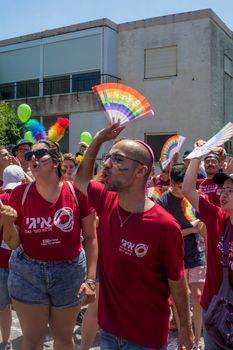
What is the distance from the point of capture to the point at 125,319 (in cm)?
253

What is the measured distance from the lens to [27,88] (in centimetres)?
2103

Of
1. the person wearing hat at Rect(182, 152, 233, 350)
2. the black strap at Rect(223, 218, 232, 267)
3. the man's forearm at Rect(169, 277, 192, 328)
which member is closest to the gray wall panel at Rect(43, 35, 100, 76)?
the person wearing hat at Rect(182, 152, 233, 350)

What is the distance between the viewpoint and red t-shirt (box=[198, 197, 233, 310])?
2924mm

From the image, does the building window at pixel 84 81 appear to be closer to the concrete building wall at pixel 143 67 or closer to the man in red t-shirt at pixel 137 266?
the concrete building wall at pixel 143 67

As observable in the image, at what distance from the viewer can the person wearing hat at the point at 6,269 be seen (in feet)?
13.4

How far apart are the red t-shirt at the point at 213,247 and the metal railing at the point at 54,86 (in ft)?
53.5

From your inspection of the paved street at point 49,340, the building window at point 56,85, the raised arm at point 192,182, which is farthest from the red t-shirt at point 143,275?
the building window at point 56,85

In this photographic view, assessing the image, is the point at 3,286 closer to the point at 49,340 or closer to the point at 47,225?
the point at 49,340

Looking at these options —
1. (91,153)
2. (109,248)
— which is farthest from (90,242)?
(109,248)

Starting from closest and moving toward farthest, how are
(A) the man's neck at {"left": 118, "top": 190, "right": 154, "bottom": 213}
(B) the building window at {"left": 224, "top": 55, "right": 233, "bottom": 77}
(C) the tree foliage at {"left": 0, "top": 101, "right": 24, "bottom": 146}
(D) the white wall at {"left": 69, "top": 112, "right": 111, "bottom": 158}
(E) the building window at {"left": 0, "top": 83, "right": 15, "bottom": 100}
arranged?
(A) the man's neck at {"left": 118, "top": 190, "right": 154, "bottom": 213}, (C) the tree foliage at {"left": 0, "top": 101, "right": 24, "bottom": 146}, (D) the white wall at {"left": 69, "top": 112, "right": 111, "bottom": 158}, (B) the building window at {"left": 224, "top": 55, "right": 233, "bottom": 77}, (E) the building window at {"left": 0, "top": 83, "right": 15, "bottom": 100}

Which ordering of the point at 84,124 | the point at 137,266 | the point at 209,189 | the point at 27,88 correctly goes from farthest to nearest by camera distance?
1. the point at 27,88
2. the point at 84,124
3. the point at 209,189
4. the point at 137,266

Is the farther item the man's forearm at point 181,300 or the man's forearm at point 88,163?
the man's forearm at point 88,163

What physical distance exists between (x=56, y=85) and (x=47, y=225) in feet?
58.2

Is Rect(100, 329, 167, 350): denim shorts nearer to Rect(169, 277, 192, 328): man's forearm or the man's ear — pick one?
Rect(169, 277, 192, 328): man's forearm
